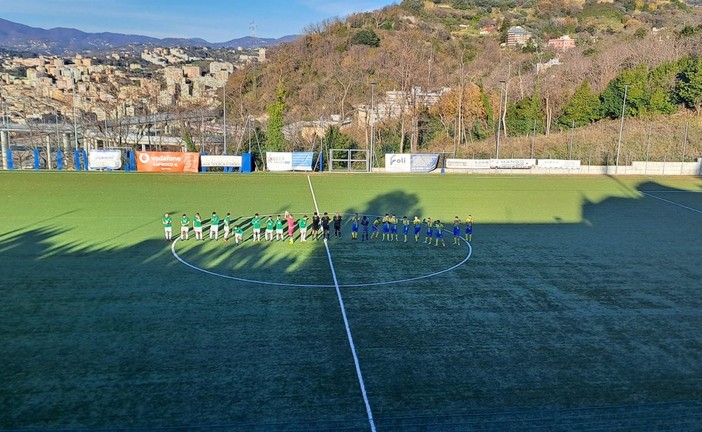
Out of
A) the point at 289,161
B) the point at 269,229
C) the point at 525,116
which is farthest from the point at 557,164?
the point at 269,229

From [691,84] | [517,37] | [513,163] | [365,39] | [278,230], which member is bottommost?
[278,230]

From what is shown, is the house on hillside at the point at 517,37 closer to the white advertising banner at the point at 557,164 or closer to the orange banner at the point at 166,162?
the white advertising banner at the point at 557,164

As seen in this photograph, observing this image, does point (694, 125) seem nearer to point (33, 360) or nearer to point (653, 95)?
point (653, 95)

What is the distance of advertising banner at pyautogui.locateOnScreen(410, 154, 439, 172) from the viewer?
4759 cm

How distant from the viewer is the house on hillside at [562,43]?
105812 millimetres

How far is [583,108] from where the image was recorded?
211 feet

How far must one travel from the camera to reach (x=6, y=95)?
91562 millimetres

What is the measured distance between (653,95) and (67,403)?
217 feet

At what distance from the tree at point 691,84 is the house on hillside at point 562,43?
46.3 m

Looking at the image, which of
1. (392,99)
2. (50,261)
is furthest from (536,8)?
(50,261)

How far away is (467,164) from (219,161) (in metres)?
21.6

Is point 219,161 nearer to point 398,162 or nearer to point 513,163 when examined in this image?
point 398,162

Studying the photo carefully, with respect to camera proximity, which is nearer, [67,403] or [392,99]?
[67,403]

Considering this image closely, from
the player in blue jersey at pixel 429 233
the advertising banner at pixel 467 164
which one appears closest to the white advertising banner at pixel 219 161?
the advertising banner at pixel 467 164
